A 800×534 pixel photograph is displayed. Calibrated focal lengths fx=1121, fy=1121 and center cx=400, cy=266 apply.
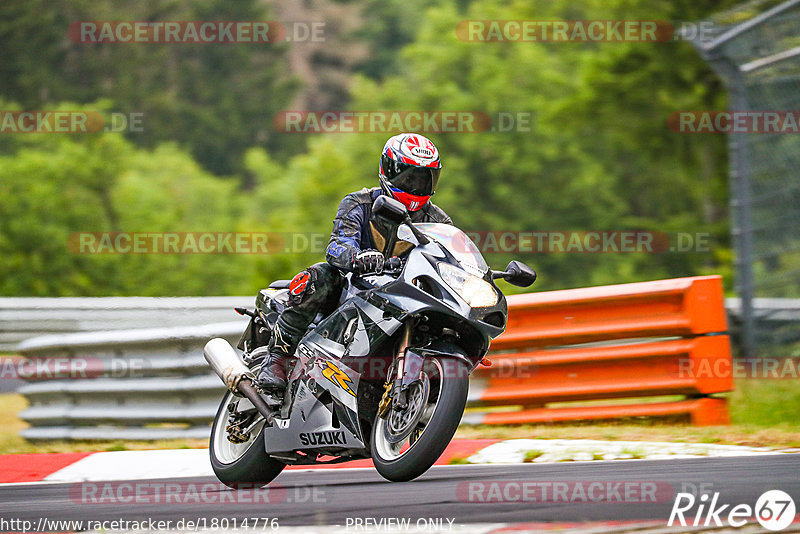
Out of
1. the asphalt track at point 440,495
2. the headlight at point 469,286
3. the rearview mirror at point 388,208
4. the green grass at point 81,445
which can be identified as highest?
the rearview mirror at point 388,208

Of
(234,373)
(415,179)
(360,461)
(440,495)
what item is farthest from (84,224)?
(440,495)

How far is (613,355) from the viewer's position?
891 centimetres

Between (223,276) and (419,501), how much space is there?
35.7 m

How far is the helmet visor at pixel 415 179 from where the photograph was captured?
247 inches

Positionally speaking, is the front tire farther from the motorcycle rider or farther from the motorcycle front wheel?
the motorcycle front wheel

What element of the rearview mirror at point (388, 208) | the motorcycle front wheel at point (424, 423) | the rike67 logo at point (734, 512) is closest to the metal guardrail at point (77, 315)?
the motorcycle front wheel at point (424, 423)

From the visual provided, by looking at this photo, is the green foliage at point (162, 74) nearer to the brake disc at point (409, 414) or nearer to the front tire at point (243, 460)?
the front tire at point (243, 460)

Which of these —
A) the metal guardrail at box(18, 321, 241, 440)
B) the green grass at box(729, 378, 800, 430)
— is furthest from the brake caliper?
the green grass at box(729, 378, 800, 430)

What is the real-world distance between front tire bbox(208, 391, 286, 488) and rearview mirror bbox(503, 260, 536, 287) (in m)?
1.84

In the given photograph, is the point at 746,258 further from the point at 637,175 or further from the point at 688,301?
the point at 637,175

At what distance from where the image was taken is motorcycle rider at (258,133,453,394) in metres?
6.25

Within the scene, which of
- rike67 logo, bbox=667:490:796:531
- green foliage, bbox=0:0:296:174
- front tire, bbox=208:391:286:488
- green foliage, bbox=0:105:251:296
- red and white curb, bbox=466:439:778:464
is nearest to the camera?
rike67 logo, bbox=667:490:796:531

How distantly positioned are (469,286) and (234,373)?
1.85 m

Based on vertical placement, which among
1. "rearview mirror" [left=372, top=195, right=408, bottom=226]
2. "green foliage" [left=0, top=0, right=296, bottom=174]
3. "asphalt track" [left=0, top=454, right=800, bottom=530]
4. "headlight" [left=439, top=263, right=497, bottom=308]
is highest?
"green foliage" [left=0, top=0, right=296, bottom=174]
